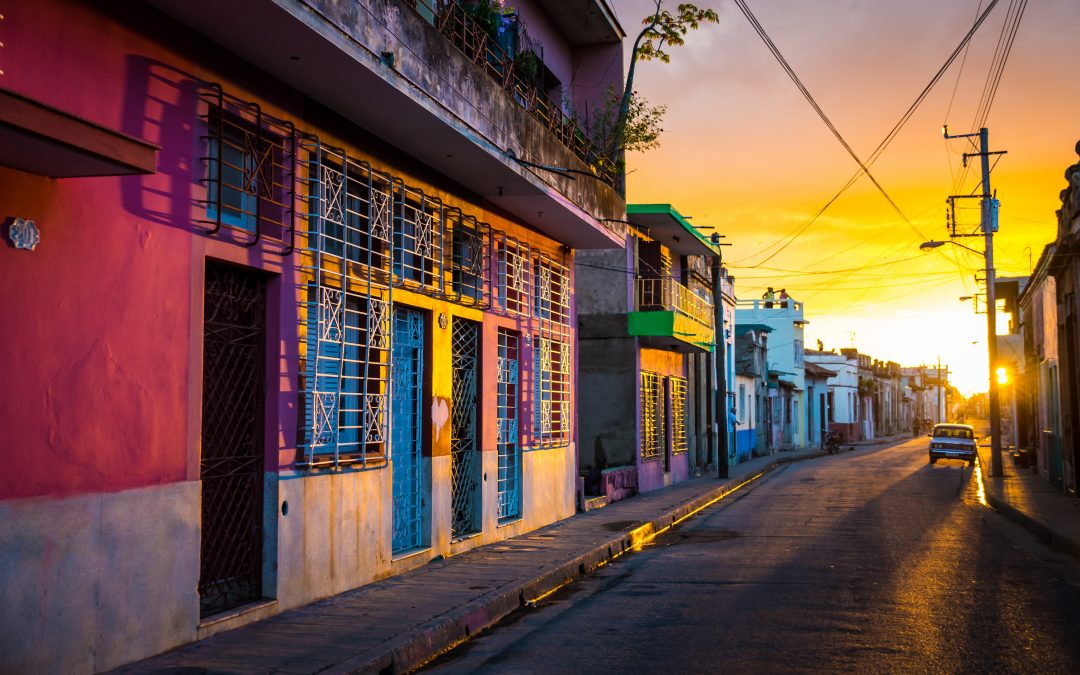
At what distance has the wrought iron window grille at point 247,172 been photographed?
7.96m

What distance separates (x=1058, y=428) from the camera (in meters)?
24.7

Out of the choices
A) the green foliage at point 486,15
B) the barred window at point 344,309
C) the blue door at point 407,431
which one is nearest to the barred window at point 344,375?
the barred window at point 344,309

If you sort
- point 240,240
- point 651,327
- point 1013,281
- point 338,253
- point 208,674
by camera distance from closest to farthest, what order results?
point 208,674 < point 240,240 < point 338,253 < point 651,327 < point 1013,281

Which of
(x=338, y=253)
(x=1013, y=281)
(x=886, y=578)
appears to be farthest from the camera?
(x=1013, y=281)

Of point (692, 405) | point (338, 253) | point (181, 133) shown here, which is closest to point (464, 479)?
point (338, 253)

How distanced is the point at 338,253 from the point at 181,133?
2890 millimetres

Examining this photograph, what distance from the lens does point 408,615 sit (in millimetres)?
8656

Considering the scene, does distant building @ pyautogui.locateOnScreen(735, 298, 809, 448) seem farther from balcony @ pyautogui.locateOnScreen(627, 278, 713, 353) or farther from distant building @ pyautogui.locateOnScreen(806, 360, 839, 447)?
balcony @ pyautogui.locateOnScreen(627, 278, 713, 353)

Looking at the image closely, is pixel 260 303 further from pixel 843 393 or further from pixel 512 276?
pixel 843 393

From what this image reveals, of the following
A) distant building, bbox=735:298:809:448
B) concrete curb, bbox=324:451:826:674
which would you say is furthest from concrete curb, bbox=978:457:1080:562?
distant building, bbox=735:298:809:448

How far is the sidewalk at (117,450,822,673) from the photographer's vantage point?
7.02 metres

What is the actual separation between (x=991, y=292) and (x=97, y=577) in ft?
94.7

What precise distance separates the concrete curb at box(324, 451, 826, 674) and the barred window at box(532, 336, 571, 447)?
203 cm

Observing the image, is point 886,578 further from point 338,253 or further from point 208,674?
point 208,674
